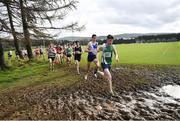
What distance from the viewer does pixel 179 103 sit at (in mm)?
10664

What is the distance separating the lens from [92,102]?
36.3 feet

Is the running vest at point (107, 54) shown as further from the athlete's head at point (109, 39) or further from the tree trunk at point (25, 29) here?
the tree trunk at point (25, 29)

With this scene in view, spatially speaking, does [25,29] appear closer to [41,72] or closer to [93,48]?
[41,72]

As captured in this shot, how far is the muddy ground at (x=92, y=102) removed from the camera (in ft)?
30.6

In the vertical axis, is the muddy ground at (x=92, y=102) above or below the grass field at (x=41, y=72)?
above

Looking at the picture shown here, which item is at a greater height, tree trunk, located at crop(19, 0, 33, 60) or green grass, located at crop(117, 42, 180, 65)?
tree trunk, located at crop(19, 0, 33, 60)

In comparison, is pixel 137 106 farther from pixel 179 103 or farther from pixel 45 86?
pixel 45 86

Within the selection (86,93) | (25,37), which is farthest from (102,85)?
(25,37)

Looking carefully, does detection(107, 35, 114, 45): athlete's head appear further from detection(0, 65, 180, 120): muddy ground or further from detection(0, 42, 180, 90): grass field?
detection(0, 42, 180, 90): grass field

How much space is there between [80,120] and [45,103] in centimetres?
281

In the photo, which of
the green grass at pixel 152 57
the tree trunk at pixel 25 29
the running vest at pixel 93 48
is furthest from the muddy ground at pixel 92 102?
the green grass at pixel 152 57

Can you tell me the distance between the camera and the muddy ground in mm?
9312

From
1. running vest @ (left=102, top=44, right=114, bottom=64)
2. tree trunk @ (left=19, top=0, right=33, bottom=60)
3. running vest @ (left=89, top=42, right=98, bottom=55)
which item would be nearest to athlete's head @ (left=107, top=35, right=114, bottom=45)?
running vest @ (left=102, top=44, right=114, bottom=64)

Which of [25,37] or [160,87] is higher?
[25,37]
